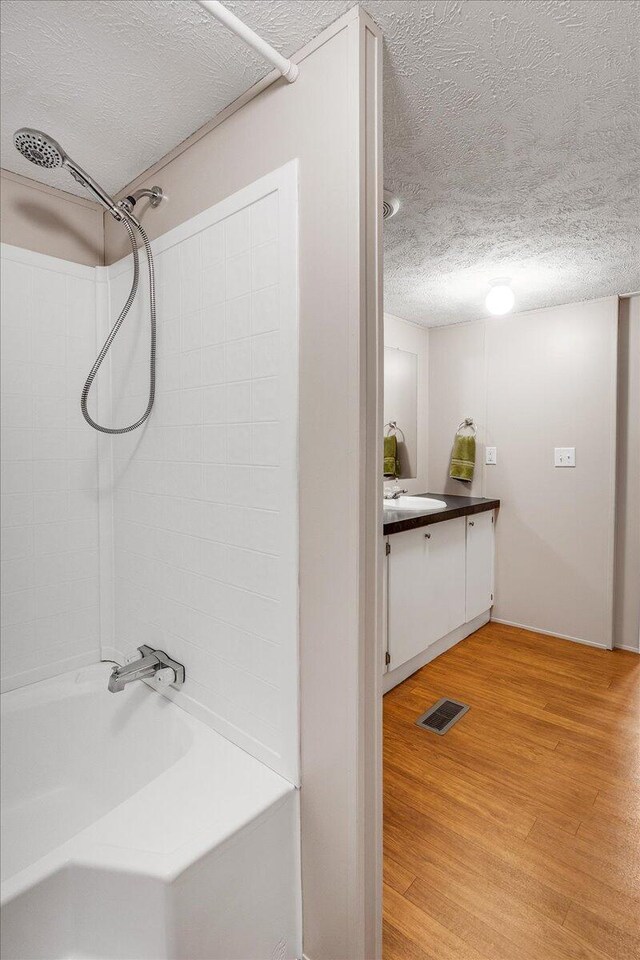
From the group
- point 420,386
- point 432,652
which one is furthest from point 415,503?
point 420,386

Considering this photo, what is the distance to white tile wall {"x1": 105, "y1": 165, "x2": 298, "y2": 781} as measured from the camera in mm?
1126

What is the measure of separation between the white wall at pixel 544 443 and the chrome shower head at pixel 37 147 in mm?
2751

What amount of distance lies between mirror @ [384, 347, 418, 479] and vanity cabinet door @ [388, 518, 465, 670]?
0.68m

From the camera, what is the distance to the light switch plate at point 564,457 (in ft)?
9.69

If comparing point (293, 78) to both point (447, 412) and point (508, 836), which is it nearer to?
point (508, 836)

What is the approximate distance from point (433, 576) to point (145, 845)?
6.22 ft

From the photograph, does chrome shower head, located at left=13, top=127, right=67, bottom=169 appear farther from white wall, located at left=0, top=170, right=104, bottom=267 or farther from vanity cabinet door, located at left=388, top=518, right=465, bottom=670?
vanity cabinet door, located at left=388, top=518, right=465, bottom=670

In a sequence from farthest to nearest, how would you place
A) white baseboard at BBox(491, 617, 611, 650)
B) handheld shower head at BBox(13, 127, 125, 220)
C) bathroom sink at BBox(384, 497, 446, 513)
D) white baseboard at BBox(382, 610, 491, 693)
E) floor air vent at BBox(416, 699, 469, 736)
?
white baseboard at BBox(491, 617, 611, 650) < bathroom sink at BBox(384, 497, 446, 513) < white baseboard at BBox(382, 610, 491, 693) < floor air vent at BBox(416, 699, 469, 736) < handheld shower head at BBox(13, 127, 125, 220)

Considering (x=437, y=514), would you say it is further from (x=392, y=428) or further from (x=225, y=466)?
(x=225, y=466)

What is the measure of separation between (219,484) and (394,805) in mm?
1265

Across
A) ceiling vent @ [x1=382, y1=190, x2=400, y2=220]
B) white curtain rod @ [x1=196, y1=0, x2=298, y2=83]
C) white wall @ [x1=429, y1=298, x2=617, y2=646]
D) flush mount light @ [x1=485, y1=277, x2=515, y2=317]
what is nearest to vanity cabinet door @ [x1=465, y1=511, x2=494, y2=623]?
white wall @ [x1=429, y1=298, x2=617, y2=646]

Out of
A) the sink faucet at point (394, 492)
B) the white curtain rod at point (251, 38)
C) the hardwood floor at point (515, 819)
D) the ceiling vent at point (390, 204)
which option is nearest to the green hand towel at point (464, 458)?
the sink faucet at point (394, 492)

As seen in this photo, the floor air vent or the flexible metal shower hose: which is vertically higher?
→ the flexible metal shower hose

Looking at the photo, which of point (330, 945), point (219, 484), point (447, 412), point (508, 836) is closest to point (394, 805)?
point (508, 836)
